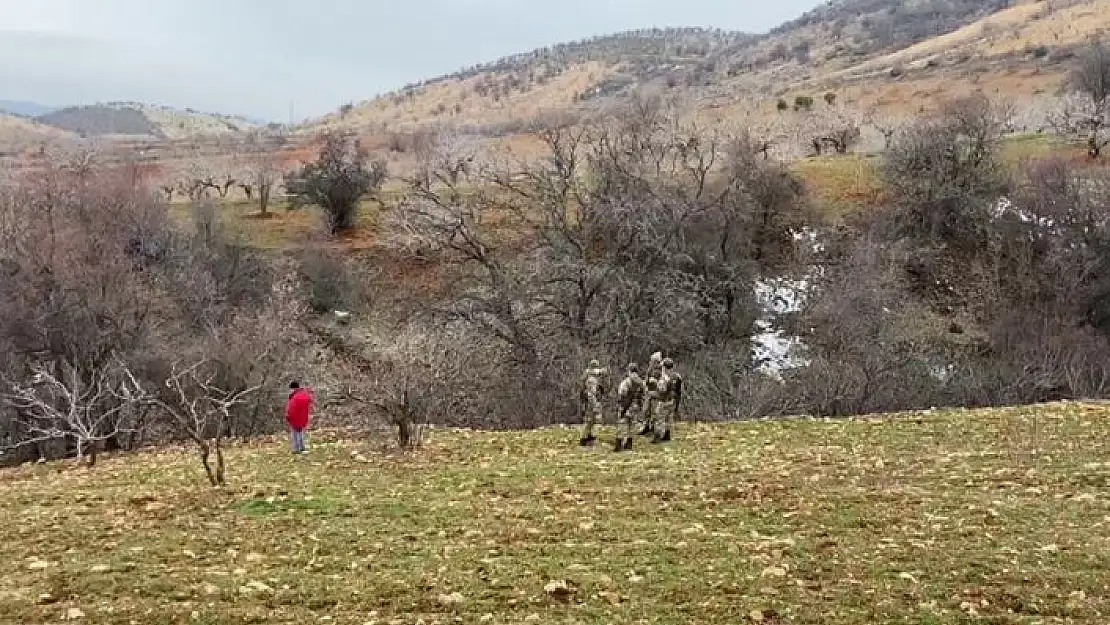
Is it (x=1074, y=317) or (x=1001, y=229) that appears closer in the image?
(x=1074, y=317)

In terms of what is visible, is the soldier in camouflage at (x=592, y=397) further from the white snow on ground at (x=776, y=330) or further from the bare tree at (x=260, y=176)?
the bare tree at (x=260, y=176)

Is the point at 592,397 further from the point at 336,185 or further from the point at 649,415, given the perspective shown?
the point at 336,185

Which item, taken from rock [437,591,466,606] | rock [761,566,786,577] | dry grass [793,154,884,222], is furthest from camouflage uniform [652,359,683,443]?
dry grass [793,154,884,222]

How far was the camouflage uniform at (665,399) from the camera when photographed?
22.7 m

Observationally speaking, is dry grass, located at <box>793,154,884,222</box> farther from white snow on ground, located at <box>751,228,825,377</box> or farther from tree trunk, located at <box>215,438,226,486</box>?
tree trunk, located at <box>215,438,226,486</box>

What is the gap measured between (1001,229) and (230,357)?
42100 mm

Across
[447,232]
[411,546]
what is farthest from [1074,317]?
[411,546]

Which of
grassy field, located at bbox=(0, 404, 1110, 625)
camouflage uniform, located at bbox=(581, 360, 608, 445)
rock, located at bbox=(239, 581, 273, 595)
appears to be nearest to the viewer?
grassy field, located at bbox=(0, 404, 1110, 625)

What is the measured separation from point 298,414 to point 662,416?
8086mm

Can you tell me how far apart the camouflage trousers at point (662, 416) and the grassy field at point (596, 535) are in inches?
19.6

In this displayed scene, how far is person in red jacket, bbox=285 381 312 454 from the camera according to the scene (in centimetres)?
2298

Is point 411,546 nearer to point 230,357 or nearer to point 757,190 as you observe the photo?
point 230,357

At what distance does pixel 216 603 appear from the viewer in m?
12.6

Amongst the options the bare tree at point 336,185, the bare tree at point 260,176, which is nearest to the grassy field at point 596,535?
the bare tree at point 336,185
